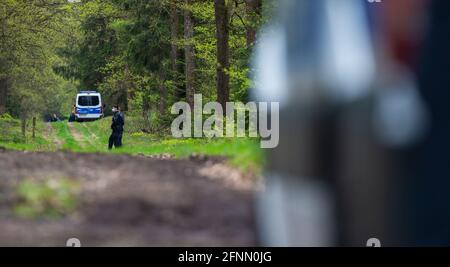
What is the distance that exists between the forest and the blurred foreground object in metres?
14.0

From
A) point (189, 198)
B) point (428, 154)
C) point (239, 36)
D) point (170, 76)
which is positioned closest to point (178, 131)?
point (239, 36)

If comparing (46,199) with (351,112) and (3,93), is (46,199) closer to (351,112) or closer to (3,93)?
(351,112)

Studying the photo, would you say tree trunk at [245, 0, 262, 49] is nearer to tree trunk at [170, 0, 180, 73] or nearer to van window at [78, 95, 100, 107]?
tree trunk at [170, 0, 180, 73]

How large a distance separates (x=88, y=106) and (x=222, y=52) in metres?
34.6

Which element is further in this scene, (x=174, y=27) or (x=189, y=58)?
(x=174, y=27)

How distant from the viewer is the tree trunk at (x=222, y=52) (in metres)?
20.8

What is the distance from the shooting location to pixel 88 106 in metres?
54.6

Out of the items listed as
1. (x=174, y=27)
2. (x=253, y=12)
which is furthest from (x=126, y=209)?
(x=174, y=27)

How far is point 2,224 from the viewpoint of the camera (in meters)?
4.02

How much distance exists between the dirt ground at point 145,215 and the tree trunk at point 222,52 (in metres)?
15.4

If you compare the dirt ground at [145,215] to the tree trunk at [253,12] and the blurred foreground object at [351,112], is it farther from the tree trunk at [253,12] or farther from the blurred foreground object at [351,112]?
the tree trunk at [253,12]

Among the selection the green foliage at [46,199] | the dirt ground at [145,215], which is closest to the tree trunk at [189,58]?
the dirt ground at [145,215]

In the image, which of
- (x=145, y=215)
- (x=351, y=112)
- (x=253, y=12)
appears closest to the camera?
(x=351, y=112)
